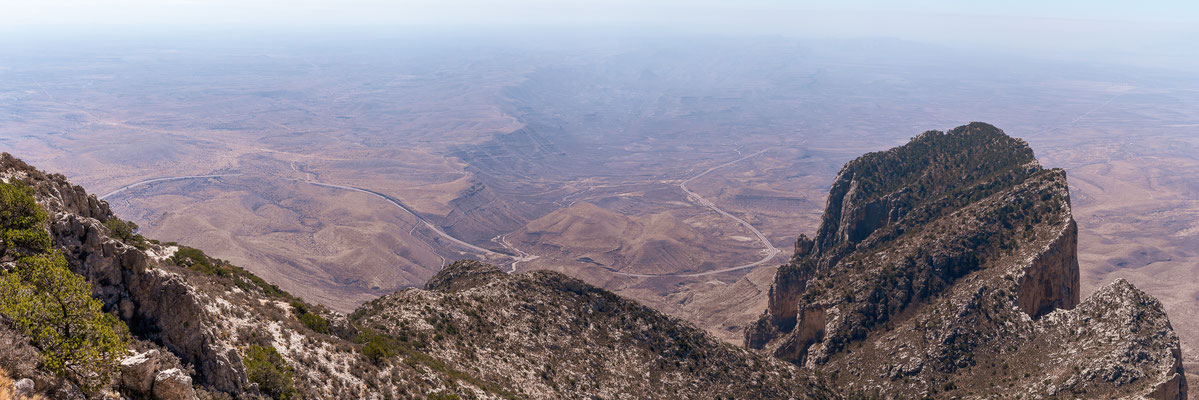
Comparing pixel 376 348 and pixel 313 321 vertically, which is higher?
pixel 313 321

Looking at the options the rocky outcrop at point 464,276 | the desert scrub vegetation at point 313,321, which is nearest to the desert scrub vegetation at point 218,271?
the desert scrub vegetation at point 313,321

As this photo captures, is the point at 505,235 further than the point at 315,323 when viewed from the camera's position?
Yes

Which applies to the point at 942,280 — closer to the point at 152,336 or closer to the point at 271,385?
the point at 271,385

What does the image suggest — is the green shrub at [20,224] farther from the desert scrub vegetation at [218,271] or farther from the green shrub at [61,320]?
the desert scrub vegetation at [218,271]

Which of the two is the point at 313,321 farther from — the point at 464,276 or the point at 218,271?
A: the point at 464,276

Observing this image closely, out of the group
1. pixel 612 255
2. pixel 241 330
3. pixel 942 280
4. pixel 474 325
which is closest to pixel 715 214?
pixel 612 255

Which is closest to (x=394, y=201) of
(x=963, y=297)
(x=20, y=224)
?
(x=963, y=297)

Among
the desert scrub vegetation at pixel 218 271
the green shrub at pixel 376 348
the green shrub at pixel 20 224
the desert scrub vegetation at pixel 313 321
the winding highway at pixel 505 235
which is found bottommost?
the winding highway at pixel 505 235
